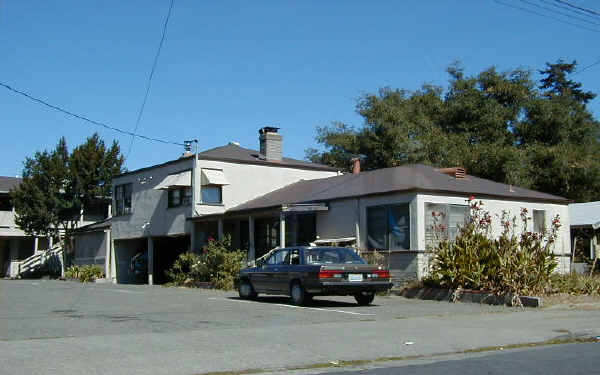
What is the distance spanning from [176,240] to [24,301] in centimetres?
1489

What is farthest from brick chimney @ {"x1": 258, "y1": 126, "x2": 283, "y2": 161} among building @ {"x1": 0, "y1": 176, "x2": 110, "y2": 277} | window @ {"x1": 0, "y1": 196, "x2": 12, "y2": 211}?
window @ {"x1": 0, "y1": 196, "x2": 12, "y2": 211}

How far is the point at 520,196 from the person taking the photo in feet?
78.6

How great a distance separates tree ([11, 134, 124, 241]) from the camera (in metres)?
39.8

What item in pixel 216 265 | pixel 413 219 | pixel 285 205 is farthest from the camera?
pixel 216 265

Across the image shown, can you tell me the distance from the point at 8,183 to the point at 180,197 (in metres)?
22.0

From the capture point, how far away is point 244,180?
29.7 meters

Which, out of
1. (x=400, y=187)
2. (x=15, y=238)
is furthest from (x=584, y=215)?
(x=15, y=238)

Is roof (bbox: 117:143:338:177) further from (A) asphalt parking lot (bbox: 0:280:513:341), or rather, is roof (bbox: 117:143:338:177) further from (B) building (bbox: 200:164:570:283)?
(A) asphalt parking lot (bbox: 0:280:513:341)

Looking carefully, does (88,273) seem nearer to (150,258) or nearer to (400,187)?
(150,258)

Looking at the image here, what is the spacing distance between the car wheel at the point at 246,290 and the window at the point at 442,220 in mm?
5365

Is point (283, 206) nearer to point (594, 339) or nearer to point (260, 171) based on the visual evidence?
point (260, 171)

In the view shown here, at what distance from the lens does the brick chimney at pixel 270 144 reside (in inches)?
1226

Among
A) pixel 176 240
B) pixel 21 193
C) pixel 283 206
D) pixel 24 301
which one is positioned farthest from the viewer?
pixel 21 193

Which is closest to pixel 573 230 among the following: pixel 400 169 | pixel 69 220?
pixel 400 169
